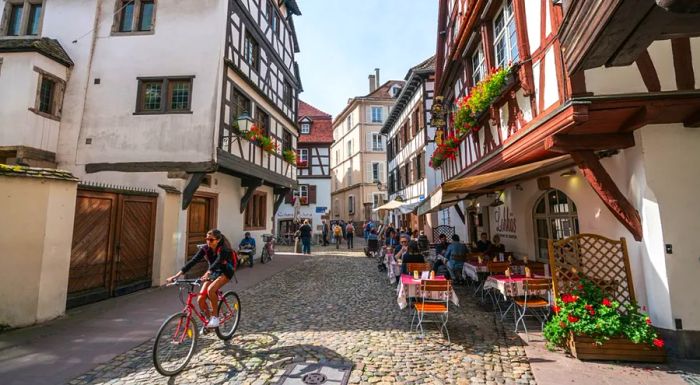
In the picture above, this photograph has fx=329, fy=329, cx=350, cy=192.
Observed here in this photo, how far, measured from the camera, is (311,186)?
27.4 meters

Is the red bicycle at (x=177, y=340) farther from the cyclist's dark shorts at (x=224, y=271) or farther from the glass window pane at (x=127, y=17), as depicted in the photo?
the glass window pane at (x=127, y=17)

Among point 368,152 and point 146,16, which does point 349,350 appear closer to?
point 146,16

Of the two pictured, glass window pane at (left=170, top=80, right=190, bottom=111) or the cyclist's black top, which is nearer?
the cyclist's black top

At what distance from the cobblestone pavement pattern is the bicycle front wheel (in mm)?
124

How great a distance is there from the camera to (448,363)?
4133mm

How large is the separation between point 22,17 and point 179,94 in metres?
6.53

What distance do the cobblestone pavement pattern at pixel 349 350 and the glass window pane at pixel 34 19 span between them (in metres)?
12.2

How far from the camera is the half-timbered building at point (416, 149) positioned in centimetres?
1802

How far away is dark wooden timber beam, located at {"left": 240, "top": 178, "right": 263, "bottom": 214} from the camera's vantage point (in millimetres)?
13095

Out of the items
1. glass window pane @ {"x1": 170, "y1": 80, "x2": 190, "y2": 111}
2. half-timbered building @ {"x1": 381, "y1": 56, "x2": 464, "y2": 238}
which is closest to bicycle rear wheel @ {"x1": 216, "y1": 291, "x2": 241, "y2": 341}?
glass window pane @ {"x1": 170, "y1": 80, "x2": 190, "y2": 111}

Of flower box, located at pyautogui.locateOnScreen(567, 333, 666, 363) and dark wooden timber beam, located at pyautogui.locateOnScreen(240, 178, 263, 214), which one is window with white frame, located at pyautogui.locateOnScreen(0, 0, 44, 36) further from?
flower box, located at pyautogui.locateOnScreen(567, 333, 666, 363)

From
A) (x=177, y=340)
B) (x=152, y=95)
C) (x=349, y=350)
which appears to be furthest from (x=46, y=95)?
(x=349, y=350)

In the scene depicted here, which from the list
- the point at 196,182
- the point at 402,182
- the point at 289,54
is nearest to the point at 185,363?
the point at 196,182

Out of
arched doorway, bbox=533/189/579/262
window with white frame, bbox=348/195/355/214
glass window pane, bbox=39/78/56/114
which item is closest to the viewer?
arched doorway, bbox=533/189/579/262
